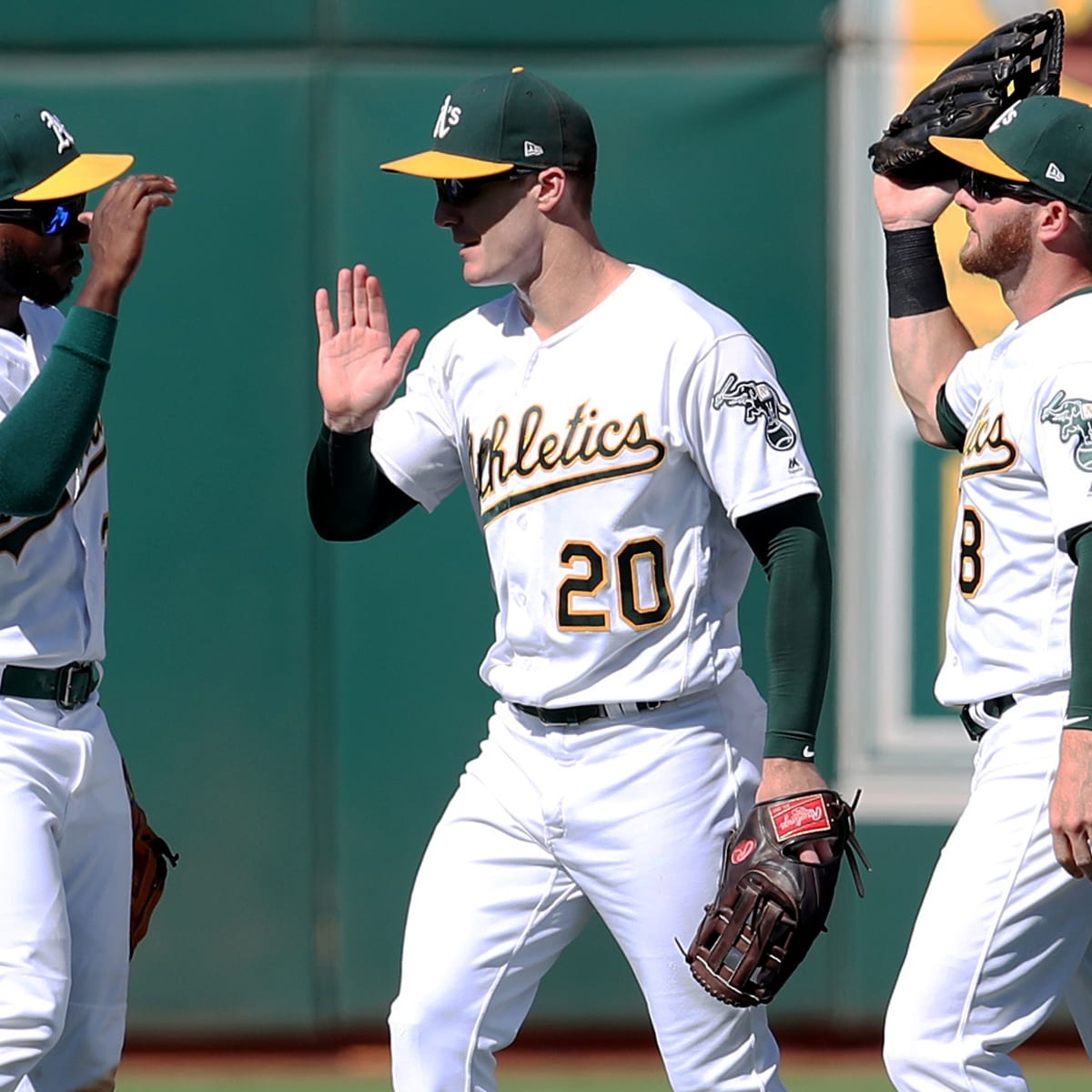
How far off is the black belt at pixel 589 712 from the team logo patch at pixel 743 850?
0.87 ft

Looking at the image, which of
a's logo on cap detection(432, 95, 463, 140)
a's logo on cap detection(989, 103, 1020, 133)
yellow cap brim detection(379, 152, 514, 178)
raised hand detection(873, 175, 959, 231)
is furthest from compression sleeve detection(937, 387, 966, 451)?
a's logo on cap detection(432, 95, 463, 140)

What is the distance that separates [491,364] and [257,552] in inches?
65.3

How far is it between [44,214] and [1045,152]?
1.64 m

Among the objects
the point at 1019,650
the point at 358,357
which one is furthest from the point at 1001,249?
the point at 358,357

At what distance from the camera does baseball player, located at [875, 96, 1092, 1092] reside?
279cm

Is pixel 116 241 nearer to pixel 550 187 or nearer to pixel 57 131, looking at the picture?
pixel 57 131

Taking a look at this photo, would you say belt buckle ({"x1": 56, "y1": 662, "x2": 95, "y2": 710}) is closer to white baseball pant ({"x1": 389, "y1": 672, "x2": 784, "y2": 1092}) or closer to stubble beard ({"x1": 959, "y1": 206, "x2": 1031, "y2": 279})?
white baseball pant ({"x1": 389, "y1": 672, "x2": 784, "y2": 1092})

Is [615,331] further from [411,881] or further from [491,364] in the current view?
[411,881]

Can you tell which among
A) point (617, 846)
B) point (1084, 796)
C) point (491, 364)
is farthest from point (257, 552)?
point (1084, 796)

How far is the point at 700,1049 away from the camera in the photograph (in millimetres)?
2982

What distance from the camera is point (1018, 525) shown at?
2.95m

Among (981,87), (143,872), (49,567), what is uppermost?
(981,87)

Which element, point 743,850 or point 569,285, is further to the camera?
point 569,285

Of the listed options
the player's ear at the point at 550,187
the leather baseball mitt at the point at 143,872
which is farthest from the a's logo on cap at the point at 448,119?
the leather baseball mitt at the point at 143,872
